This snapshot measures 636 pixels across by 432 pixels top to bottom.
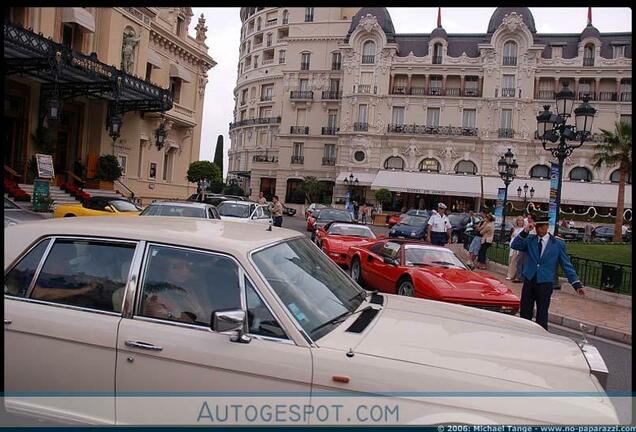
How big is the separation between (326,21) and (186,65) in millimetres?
28109

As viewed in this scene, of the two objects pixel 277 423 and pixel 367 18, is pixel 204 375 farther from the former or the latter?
pixel 367 18

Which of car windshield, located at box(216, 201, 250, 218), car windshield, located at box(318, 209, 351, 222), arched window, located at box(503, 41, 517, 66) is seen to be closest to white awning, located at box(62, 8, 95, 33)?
car windshield, located at box(216, 201, 250, 218)

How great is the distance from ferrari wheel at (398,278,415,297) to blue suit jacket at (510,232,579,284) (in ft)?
7.16

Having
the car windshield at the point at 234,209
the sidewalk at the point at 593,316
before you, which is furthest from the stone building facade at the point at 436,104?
the sidewalk at the point at 593,316

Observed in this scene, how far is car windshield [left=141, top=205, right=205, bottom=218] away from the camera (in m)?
12.9

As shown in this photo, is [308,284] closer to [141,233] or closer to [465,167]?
[141,233]

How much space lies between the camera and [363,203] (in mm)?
55094

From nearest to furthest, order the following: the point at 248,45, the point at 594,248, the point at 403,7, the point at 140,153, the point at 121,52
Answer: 1. the point at 403,7
2. the point at 594,248
3. the point at 121,52
4. the point at 140,153
5. the point at 248,45

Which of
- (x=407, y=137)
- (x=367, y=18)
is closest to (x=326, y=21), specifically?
(x=367, y=18)

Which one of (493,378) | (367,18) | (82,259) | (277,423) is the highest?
(367,18)

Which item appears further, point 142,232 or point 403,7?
point 142,232

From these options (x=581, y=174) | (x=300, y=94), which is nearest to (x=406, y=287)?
(x=581, y=174)

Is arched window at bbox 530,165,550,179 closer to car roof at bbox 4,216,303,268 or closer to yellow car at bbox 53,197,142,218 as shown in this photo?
yellow car at bbox 53,197,142,218

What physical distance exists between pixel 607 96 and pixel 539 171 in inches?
393
